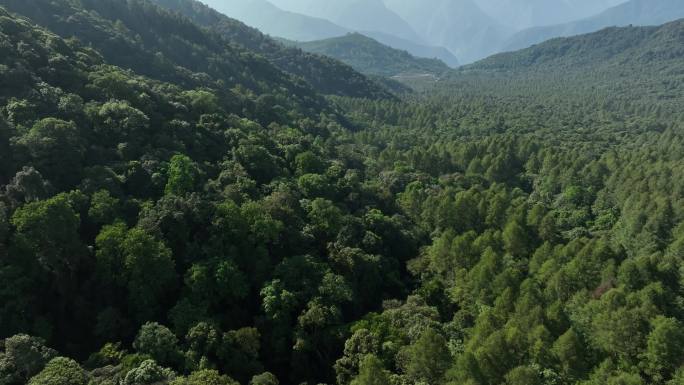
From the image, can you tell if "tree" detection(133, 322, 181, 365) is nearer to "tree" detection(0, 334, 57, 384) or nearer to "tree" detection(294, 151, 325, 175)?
"tree" detection(0, 334, 57, 384)

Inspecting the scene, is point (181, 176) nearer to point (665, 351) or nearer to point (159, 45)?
point (665, 351)

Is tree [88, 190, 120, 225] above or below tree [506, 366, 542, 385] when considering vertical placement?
below

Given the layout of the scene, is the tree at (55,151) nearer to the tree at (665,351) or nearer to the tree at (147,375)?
the tree at (147,375)

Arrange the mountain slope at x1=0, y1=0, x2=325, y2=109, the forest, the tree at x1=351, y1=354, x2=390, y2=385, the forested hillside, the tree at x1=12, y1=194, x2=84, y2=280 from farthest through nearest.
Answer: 1. the forested hillside
2. the mountain slope at x1=0, y1=0, x2=325, y2=109
3. the tree at x1=12, y1=194, x2=84, y2=280
4. the forest
5. the tree at x1=351, y1=354, x2=390, y2=385

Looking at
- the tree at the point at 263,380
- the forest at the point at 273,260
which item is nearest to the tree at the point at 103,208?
the forest at the point at 273,260

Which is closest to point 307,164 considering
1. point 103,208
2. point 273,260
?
point 273,260

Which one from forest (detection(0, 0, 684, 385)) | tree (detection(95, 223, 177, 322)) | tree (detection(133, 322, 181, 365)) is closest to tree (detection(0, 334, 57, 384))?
forest (detection(0, 0, 684, 385))
